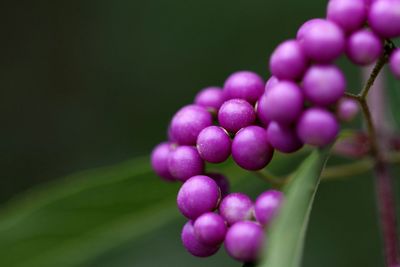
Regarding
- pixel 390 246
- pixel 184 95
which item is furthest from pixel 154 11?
pixel 390 246

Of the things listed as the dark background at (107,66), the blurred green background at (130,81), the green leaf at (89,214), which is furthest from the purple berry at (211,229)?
the dark background at (107,66)

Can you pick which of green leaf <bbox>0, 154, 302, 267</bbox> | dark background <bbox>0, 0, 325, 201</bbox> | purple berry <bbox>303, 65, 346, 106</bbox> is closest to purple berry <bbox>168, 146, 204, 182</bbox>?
purple berry <bbox>303, 65, 346, 106</bbox>

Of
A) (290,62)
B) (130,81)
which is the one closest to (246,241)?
(290,62)

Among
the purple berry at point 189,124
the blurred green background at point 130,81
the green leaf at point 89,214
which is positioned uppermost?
the blurred green background at point 130,81

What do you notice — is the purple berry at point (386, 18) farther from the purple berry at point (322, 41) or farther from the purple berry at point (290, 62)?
the purple berry at point (290, 62)

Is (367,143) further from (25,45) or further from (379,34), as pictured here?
(25,45)

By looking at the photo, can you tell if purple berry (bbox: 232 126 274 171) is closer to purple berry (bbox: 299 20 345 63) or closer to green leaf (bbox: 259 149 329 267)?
green leaf (bbox: 259 149 329 267)
